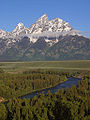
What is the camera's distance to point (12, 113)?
439ft

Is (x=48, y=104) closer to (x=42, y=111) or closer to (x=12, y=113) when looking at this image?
(x=42, y=111)

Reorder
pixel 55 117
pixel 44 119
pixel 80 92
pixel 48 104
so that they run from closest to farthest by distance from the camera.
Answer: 1. pixel 44 119
2. pixel 55 117
3. pixel 48 104
4. pixel 80 92

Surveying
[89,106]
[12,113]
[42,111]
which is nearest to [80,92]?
[89,106]

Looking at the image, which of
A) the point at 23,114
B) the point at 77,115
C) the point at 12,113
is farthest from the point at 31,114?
the point at 77,115

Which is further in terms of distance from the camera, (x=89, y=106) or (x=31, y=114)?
(x=89, y=106)

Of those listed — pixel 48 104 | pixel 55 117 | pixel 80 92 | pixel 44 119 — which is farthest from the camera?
pixel 80 92

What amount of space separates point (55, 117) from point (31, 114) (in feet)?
50.0

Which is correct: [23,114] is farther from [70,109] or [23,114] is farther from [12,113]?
[70,109]

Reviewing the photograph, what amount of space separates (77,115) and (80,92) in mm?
60264

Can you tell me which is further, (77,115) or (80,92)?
(80,92)

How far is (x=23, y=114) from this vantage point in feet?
418

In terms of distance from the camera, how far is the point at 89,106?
134500 millimetres

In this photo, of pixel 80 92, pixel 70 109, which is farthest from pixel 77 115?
pixel 80 92

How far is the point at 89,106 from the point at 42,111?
95.6ft
